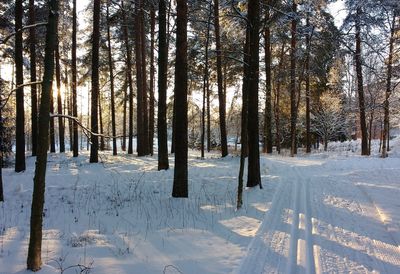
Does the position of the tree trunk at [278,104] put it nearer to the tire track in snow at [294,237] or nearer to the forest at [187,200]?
the forest at [187,200]

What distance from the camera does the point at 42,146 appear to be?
15.9ft

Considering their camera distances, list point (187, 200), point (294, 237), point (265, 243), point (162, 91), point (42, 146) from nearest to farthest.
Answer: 1. point (42, 146)
2. point (265, 243)
3. point (294, 237)
4. point (187, 200)
5. point (162, 91)

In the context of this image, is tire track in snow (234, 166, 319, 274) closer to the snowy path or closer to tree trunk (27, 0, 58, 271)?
the snowy path

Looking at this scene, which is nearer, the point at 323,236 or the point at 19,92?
the point at 323,236

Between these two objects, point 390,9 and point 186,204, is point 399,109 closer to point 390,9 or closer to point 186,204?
point 390,9

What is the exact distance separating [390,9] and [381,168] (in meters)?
10.8

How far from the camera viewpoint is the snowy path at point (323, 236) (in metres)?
5.41

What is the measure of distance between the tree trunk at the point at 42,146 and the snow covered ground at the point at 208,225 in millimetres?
383

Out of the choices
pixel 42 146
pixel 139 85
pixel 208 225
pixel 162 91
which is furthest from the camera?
pixel 139 85

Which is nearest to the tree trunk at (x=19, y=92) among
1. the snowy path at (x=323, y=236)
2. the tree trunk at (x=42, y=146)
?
the tree trunk at (x=42, y=146)

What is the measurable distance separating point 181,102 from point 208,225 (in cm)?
364

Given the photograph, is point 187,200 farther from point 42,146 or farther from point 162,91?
point 162,91

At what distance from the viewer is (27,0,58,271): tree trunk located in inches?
191

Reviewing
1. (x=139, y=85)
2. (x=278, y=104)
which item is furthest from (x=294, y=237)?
(x=278, y=104)
